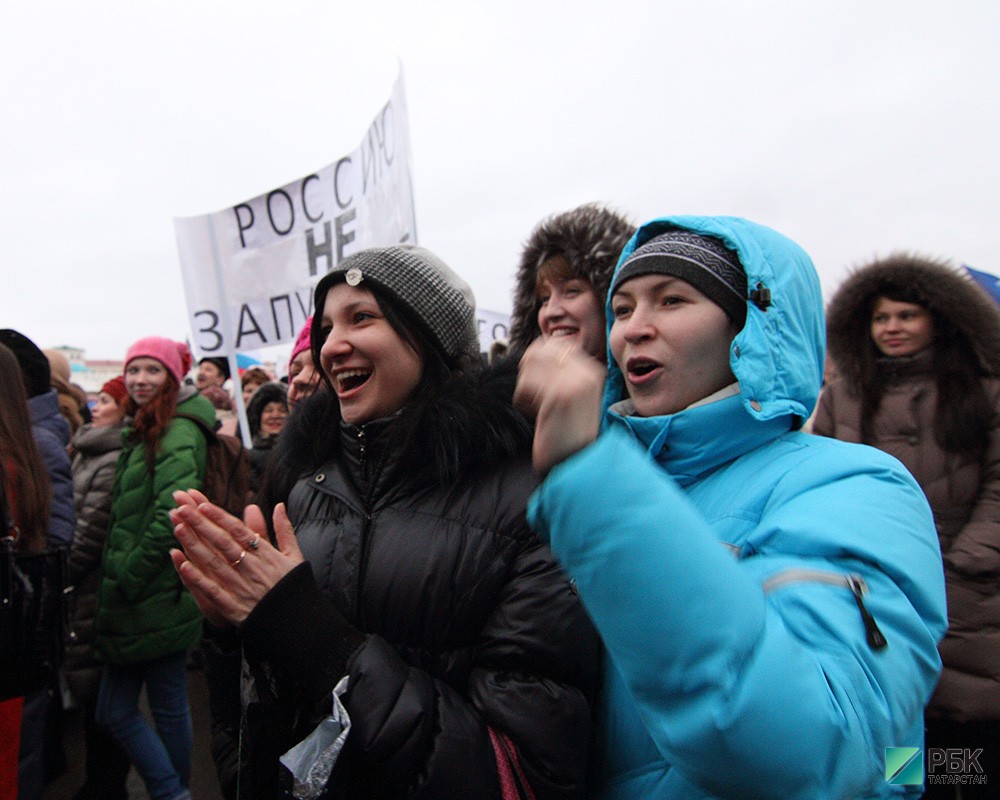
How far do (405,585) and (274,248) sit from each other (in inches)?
144

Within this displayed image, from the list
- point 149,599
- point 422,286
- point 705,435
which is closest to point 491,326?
point 149,599

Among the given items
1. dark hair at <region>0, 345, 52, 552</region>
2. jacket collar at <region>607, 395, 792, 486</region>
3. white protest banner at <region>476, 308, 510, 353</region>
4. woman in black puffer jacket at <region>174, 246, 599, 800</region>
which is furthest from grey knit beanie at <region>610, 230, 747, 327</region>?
white protest banner at <region>476, 308, 510, 353</region>

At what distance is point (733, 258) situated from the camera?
1163mm

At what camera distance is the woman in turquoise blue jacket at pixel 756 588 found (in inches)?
25.9

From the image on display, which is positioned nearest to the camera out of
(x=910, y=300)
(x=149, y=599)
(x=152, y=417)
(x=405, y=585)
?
(x=405, y=585)

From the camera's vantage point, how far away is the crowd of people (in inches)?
26.9

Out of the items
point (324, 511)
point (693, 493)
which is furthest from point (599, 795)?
point (324, 511)

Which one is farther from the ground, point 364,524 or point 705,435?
point 705,435

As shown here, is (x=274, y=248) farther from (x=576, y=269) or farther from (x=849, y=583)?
(x=849, y=583)

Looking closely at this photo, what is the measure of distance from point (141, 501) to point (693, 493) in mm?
2879

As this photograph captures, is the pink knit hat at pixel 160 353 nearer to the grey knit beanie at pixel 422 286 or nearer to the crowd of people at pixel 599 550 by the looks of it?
the crowd of people at pixel 599 550

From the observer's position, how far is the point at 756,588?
70 centimetres

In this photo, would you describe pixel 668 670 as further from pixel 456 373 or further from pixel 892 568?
pixel 456 373

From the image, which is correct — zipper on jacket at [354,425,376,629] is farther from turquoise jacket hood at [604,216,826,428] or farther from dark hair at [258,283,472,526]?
turquoise jacket hood at [604,216,826,428]
